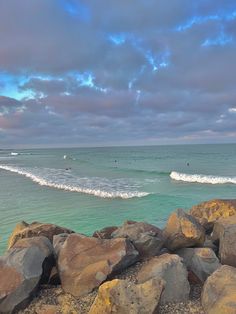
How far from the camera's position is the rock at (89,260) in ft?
21.9

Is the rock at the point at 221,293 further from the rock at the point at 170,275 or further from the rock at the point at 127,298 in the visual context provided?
the rock at the point at 127,298

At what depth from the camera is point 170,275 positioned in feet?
21.6

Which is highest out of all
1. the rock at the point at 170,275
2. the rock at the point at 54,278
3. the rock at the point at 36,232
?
the rock at the point at 36,232

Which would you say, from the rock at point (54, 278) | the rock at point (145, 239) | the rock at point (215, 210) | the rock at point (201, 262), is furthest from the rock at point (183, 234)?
the rock at point (215, 210)

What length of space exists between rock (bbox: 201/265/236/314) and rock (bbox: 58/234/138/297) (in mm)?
1788

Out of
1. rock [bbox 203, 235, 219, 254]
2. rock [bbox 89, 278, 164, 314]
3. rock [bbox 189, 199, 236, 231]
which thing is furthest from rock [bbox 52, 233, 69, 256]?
rock [bbox 189, 199, 236, 231]

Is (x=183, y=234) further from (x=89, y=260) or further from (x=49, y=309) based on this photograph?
(x=49, y=309)

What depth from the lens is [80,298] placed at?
6520 mm

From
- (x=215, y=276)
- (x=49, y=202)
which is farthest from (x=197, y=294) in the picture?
(x=49, y=202)

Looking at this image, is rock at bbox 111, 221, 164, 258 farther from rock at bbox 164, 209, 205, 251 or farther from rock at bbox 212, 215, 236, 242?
rock at bbox 212, 215, 236, 242

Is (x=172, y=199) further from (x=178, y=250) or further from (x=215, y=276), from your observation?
(x=215, y=276)

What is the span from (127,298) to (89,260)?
1.76m

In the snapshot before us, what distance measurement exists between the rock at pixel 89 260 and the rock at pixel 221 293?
1788 mm

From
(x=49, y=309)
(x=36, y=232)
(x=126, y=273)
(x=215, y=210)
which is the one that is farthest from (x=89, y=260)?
(x=215, y=210)
